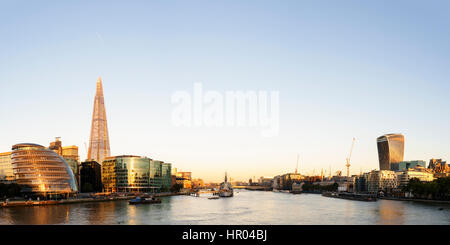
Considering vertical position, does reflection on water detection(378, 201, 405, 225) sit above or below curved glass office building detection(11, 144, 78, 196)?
below

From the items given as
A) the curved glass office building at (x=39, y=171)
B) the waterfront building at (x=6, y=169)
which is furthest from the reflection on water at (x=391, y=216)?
the waterfront building at (x=6, y=169)

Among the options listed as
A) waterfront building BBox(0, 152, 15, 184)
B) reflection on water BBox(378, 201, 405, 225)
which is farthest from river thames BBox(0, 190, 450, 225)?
waterfront building BBox(0, 152, 15, 184)

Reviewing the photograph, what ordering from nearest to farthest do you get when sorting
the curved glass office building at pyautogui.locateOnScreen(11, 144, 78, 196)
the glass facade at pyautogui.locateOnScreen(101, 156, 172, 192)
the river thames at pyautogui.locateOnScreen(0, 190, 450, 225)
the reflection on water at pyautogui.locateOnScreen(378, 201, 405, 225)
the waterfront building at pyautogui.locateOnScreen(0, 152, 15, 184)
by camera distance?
1. the river thames at pyautogui.locateOnScreen(0, 190, 450, 225)
2. the reflection on water at pyautogui.locateOnScreen(378, 201, 405, 225)
3. the curved glass office building at pyautogui.locateOnScreen(11, 144, 78, 196)
4. the waterfront building at pyautogui.locateOnScreen(0, 152, 15, 184)
5. the glass facade at pyautogui.locateOnScreen(101, 156, 172, 192)

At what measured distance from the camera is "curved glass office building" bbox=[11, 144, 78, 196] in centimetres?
10888

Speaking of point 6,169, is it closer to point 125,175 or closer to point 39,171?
point 39,171

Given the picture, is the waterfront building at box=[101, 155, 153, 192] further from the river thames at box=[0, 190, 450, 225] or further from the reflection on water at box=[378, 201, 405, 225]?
the reflection on water at box=[378, 201, 405, 225]

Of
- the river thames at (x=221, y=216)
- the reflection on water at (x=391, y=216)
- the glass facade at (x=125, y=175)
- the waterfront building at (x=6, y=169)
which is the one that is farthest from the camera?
the glass facade at (x=125, y=175)

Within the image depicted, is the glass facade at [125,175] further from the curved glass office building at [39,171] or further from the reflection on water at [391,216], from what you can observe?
the reflection on water at [391,216]

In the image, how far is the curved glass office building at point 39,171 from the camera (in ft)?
357

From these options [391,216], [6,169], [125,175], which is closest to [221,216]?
[391,216]

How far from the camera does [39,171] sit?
110 meters
